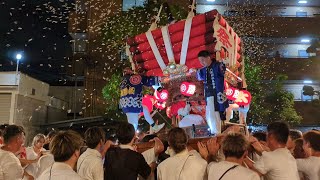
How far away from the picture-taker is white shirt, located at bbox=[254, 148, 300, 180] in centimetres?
338

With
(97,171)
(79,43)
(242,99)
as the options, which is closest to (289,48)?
(79,43)

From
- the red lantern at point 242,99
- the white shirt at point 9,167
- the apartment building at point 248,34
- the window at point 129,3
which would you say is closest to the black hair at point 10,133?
the white shirt at point 9,167

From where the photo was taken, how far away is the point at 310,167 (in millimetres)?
3771

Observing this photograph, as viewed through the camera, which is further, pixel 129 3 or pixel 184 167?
pixel 129 3

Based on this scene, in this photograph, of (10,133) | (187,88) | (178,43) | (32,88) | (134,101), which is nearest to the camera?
(10,133)

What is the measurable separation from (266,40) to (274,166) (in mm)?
18659

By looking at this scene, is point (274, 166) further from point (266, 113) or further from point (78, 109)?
point (78, 109)

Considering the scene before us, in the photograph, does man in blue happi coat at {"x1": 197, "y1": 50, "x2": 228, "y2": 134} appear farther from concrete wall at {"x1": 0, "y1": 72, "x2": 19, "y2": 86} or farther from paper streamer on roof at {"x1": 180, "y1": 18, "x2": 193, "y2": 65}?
concrete wall at {"x1": 0, "y1": 72, "x2": 19, "y2": 86}

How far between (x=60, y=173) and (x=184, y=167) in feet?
4.19

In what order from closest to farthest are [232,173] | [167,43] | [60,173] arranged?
[60,173]
[232,173]
[167,43]

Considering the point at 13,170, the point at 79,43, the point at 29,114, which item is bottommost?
the point at 13,170

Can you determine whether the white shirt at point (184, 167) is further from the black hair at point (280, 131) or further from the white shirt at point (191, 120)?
the white shirt at point (191, 120)

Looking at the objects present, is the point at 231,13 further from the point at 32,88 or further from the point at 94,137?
the point at 94,137

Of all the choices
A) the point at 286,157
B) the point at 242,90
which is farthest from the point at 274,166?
the point at 242,90
